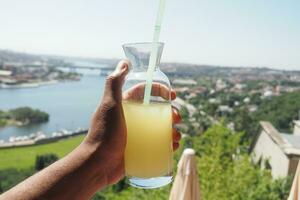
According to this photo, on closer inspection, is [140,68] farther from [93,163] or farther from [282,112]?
[282,112]

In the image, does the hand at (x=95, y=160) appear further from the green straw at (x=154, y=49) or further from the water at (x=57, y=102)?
the water at (x=57, y=102)

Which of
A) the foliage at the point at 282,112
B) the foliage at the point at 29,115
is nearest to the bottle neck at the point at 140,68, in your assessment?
the foliage at the point at 282,112

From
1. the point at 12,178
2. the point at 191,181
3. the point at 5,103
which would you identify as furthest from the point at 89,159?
the point at 5,103

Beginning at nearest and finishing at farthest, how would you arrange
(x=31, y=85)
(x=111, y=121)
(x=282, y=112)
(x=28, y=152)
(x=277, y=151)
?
(x=111, y=121) < (x=277, y=151) < (x=282, y=112) < (x=28, y=152) < (x=31, y=85)

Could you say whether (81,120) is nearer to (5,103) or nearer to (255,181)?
(5,103)

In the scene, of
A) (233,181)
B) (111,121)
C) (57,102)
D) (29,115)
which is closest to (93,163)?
(111,121)

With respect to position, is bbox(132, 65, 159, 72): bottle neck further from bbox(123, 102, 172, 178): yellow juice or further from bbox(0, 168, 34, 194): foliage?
bbox(0, 168, 34, 194): foliage
